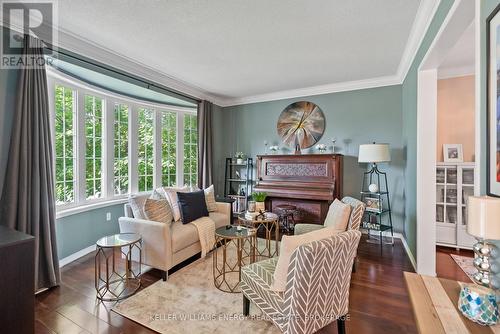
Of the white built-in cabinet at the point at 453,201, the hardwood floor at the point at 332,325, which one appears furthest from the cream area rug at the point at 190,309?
the white built-in cabinet at the point at 453,201

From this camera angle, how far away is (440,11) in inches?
79.7

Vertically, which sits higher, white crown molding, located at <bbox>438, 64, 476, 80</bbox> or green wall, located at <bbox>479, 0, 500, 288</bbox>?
white crown molding, located at <bbox>438, 64, 476, 80</bbox>

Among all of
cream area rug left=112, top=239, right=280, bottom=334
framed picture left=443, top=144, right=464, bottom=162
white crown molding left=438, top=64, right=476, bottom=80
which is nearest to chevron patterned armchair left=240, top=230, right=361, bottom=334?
cream area rug left=112, top=239, right=280, bottom=334

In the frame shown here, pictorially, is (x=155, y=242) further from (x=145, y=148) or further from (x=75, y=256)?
(x=145, y=148)

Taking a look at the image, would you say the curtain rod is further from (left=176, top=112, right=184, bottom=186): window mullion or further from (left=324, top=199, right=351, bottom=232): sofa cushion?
(left=324, top=199, right=351, bottom=232): sofa cushion

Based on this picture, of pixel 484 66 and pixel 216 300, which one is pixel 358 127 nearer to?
pixel 484 66

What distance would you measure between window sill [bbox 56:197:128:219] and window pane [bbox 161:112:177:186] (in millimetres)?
910

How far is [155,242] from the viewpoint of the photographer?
2.72 meters

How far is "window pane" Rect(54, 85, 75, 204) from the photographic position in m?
3.21

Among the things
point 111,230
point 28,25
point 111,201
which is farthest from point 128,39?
point 111,230

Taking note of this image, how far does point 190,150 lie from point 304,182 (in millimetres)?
2460

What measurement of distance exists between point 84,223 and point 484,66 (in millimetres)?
4361

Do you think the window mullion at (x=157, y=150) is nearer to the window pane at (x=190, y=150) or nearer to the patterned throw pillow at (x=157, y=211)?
the window pane at (x=190, y=150)

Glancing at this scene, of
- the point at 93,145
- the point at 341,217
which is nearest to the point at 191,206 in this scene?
the point at 93,145
